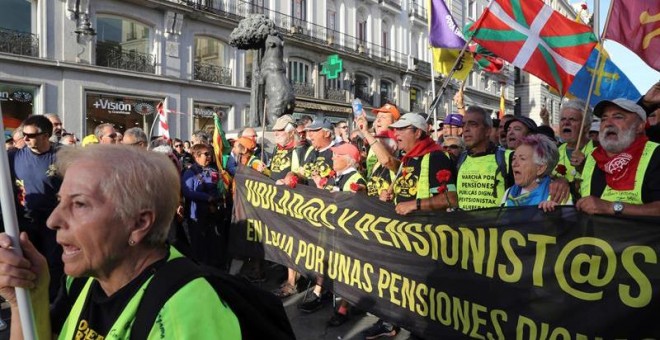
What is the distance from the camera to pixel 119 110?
19484mm

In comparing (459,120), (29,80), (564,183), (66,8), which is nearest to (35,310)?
(564,183)

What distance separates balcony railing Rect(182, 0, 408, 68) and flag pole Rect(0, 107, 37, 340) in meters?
21.8

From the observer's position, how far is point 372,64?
105 feet

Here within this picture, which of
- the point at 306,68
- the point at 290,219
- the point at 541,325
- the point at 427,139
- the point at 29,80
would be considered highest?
the point at 306,68

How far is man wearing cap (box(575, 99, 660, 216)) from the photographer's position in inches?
117

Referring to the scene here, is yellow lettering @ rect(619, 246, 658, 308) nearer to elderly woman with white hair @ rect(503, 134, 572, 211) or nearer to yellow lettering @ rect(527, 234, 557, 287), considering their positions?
yellow lettering @ rect(527, 234, 557, 287)

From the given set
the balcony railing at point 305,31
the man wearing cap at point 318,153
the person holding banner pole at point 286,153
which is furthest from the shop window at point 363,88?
the man wearing cap at point 318,153

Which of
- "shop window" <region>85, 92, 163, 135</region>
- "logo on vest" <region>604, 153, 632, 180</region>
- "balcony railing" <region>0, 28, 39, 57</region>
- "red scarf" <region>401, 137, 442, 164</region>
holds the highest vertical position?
"balcony railing" <region>0, 28, 39, 57</region>

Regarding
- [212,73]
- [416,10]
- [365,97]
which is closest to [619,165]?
[212,73]

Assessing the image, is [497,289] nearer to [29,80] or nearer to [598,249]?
[598,249]

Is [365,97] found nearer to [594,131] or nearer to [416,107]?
[416,107]

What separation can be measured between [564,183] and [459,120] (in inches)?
143

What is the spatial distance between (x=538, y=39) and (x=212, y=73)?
19702 mm

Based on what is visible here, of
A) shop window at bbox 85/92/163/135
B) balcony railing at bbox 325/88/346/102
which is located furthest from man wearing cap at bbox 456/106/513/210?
balcony railing at bbox 325/88/346/102
